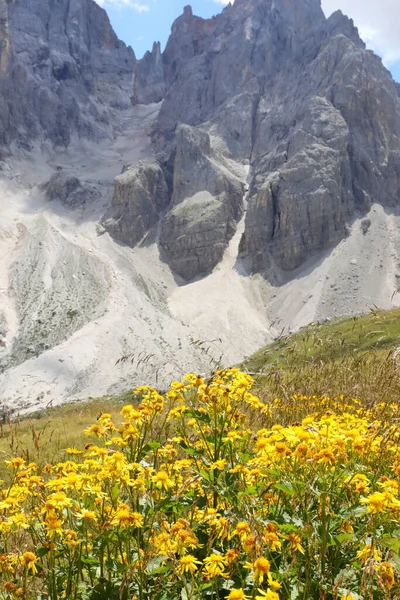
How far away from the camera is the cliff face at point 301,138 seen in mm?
136000

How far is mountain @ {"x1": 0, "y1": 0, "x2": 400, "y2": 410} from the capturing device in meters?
93.2

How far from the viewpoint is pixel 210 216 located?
144 metres

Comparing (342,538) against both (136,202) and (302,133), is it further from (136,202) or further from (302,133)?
(302,133)

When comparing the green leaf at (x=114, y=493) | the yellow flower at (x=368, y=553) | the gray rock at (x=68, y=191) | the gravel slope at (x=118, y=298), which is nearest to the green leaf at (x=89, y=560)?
the green leaf at (x=114, y=493)

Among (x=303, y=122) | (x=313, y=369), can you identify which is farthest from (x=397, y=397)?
(x=303, y=122)

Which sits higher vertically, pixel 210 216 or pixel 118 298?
pixel 210 216

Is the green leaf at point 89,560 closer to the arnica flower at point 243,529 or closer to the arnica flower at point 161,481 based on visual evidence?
the arnica flower at point 161,481

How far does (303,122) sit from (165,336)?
312 ft

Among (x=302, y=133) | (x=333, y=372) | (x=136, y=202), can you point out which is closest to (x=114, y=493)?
(x=333, y=372)

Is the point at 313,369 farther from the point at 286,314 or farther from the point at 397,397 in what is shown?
the point at 286,314

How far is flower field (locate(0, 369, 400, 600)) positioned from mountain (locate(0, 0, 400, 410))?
2673 inches

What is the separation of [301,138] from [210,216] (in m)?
38.0

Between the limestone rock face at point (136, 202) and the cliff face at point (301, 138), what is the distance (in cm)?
677

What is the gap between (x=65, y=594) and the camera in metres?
3.29
